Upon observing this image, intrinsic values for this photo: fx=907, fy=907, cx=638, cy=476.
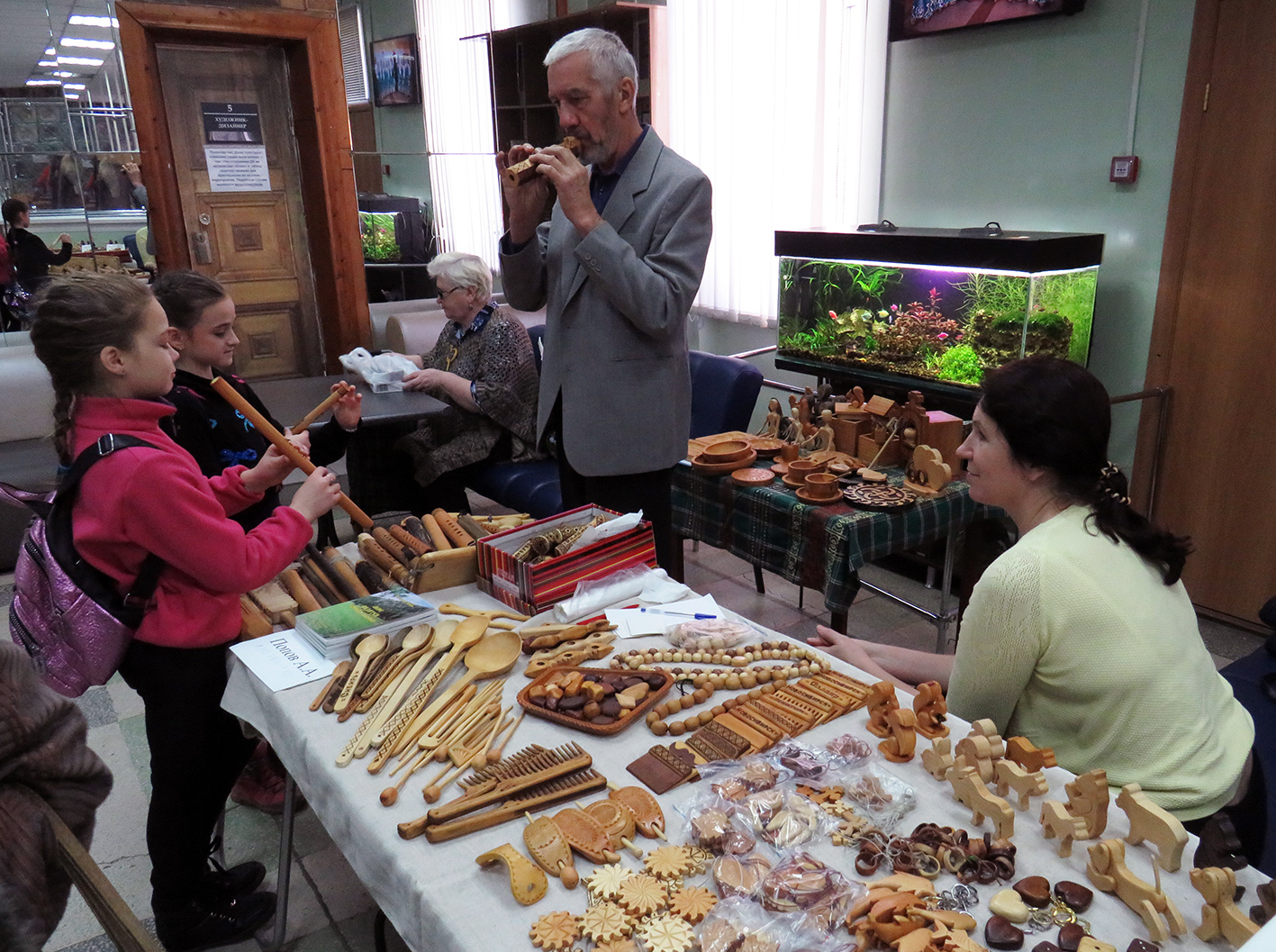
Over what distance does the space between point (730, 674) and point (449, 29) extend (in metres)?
5.90

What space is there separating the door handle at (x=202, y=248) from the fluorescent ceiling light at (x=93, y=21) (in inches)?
44.4

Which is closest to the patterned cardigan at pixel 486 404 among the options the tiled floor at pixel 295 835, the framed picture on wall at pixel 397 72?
the tiled floor at pixel 295 835

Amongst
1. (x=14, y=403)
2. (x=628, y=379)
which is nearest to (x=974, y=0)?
(x=628, y=379)

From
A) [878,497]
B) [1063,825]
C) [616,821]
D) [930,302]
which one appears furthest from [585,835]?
[930,302]

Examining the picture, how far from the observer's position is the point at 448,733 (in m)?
1.39

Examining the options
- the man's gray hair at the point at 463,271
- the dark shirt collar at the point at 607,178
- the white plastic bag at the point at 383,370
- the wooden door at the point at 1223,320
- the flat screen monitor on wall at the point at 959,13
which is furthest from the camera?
Result: the white plastic bag at the point at 383,370

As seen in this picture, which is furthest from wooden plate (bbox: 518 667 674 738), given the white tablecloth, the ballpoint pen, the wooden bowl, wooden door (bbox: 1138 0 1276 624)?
wooden door (bbox: 1138 0 1276 624)

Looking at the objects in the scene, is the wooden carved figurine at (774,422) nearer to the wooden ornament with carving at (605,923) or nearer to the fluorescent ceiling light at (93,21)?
the wooden ornament with carving at (605,923)

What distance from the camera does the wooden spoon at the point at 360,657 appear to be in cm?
149

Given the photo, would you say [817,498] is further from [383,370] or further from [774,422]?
[383,370]

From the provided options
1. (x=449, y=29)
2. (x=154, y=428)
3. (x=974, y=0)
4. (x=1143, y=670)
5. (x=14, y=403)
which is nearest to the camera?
(x=1143, y=670)

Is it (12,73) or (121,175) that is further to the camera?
(121,175)

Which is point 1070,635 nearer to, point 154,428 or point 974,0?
point 154,428

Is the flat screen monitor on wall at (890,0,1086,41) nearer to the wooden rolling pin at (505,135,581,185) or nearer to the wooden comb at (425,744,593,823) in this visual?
the wooden rolling pin at (505,135,581,185)
